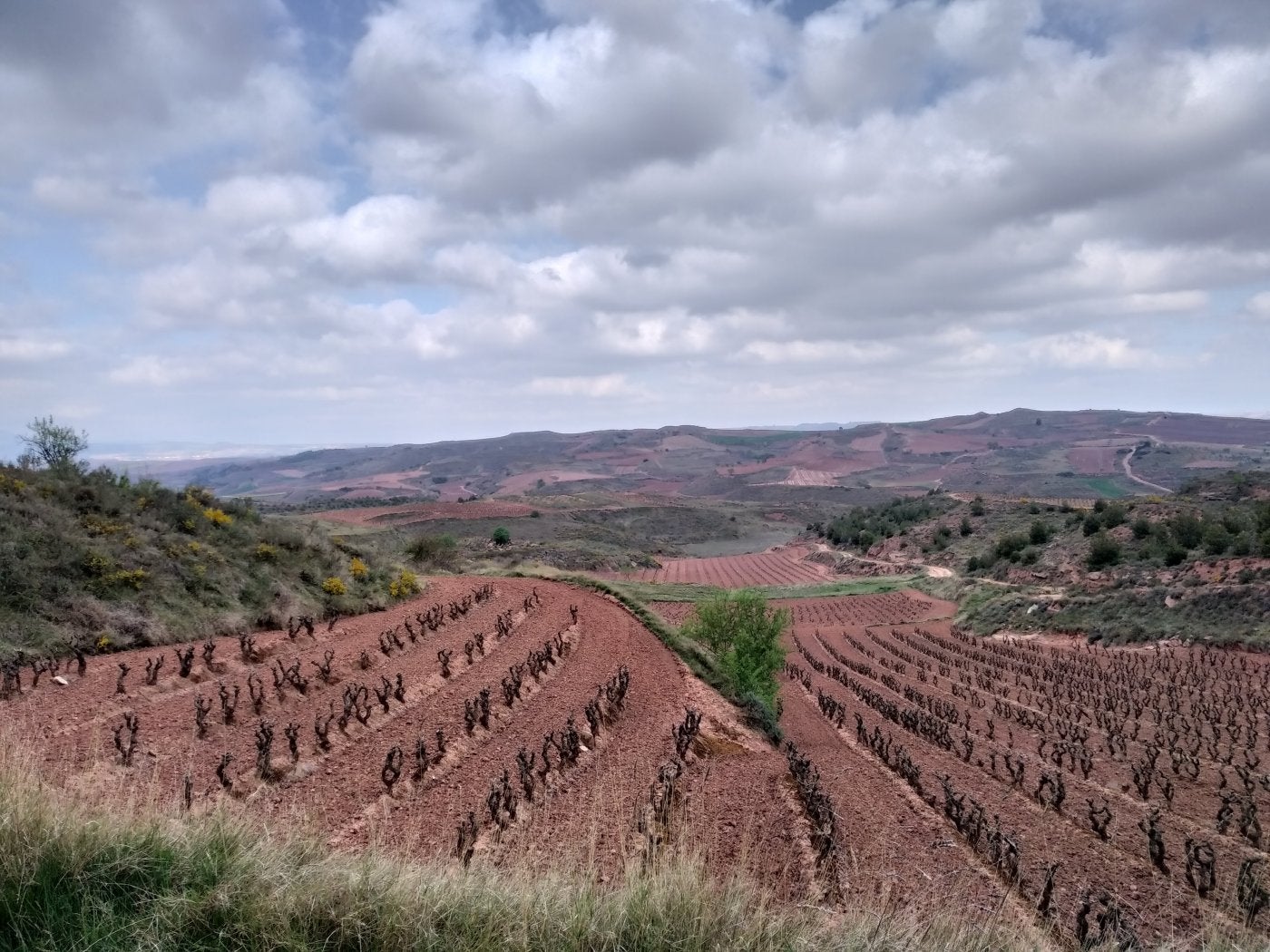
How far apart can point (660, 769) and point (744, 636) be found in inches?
357

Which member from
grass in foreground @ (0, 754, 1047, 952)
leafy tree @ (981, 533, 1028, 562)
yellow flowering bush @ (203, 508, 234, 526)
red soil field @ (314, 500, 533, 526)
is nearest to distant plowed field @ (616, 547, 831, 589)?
leafy tree @ (981, 533, 1028, 562)

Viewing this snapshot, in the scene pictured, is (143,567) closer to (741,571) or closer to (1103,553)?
(1103,553)

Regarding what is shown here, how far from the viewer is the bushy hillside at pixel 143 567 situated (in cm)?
1291

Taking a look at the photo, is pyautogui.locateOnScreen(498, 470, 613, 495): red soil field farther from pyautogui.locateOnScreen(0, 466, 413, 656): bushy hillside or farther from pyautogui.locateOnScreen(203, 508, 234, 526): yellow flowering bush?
pyautogui.locateOnScreen(203, 508, 234, 526): yellow flowering bush

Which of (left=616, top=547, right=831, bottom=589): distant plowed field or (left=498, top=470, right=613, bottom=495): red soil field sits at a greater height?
→ (left=498, top=470, right=613, bottom=495): red soil field

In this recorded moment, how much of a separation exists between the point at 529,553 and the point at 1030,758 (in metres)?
48.7

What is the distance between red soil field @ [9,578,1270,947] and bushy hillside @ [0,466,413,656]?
3.58 ft

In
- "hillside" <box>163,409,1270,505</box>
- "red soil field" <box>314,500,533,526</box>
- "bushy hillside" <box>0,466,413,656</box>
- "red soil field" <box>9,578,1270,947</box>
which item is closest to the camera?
"red soil field" <box>9,578,1270,947</box>

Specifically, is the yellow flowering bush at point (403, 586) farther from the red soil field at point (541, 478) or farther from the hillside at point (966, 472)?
the red soil field at point (541, 478)

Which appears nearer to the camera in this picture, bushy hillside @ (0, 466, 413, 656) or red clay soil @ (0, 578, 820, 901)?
red clay soil @ (0, 578, 820, 901)

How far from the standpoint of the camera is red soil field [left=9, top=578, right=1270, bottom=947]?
782cm

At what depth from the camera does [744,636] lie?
64.0ft

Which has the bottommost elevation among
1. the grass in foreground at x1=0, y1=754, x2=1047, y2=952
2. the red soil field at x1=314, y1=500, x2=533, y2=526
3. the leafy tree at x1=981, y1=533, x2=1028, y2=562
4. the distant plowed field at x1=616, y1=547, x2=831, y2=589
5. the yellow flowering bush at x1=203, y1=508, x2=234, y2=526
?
the distant plowed field at x1=616, y1=547, x2=831, y2=589

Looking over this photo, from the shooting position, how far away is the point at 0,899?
3826mm
